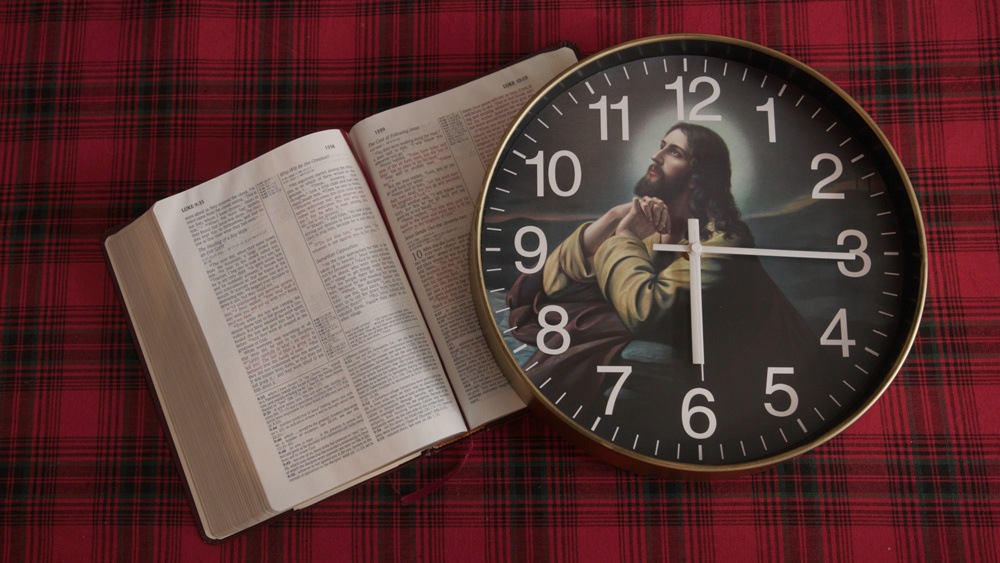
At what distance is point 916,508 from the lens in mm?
1013

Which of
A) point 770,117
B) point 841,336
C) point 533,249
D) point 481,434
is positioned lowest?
point 481,434

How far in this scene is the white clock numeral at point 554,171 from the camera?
96cm

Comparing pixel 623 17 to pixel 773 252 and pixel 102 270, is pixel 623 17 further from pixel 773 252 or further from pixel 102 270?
pixel 102 270

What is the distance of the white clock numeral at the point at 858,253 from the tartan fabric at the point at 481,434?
0.17m

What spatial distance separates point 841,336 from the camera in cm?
93

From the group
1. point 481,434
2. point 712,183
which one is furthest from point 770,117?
point 481,434

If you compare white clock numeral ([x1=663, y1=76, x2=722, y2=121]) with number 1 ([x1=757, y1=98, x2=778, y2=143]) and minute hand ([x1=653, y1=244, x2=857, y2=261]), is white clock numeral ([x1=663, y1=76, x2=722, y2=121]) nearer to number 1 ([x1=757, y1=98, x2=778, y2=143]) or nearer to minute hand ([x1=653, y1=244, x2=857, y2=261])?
number 1 ([x1=757, y1=98, x2=778, y2=143])

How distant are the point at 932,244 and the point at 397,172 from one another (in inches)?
26.3

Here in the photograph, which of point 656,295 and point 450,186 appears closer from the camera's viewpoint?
point 656,295

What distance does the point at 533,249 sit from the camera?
94cm

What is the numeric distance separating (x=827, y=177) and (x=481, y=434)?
0.50 meters

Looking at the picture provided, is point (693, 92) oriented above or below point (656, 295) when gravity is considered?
above

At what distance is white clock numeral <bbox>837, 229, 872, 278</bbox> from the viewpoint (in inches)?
37.1

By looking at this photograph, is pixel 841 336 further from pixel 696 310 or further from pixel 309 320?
pixel 309 320
